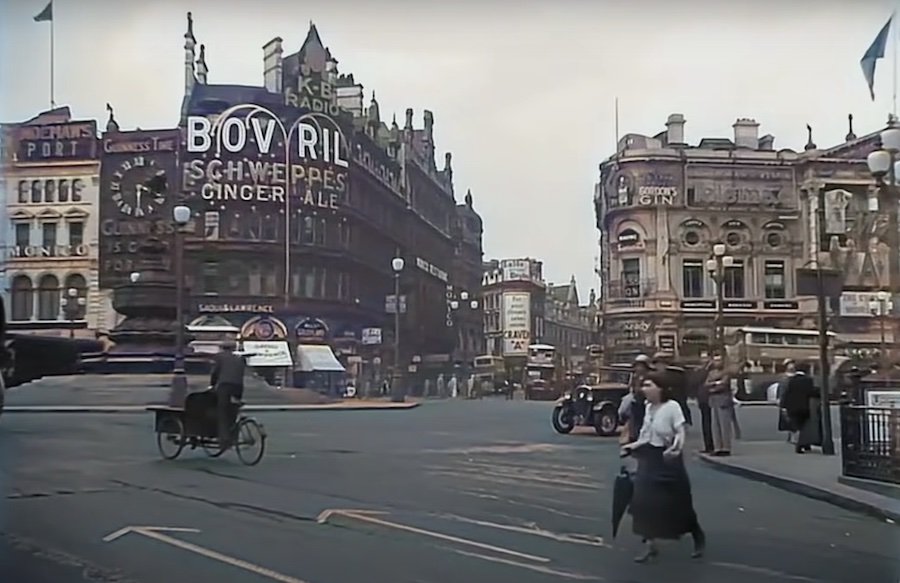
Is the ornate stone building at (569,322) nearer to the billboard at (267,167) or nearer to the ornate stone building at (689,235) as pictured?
the ornate stone building at (689,235)

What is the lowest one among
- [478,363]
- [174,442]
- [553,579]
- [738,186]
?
[553,579]

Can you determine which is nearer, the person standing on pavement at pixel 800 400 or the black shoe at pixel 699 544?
the black shoe at pixel 699 544

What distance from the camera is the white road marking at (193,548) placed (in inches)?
170

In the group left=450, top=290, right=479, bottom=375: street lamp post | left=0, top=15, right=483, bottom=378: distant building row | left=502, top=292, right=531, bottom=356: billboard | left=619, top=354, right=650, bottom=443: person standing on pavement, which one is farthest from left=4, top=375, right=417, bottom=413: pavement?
left=619, top=354, right=650, bottom=443: person standing on pavement

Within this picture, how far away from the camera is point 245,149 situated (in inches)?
196

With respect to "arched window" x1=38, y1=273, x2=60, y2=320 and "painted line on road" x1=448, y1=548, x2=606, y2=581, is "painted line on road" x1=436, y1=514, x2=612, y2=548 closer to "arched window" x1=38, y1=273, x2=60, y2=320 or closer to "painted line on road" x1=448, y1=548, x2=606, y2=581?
"painted line on road" x1=448, y1=548, x2=606, y2=581

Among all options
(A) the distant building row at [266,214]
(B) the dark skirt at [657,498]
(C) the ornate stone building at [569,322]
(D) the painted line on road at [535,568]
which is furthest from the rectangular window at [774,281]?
(D) the painted line on road at [535,568]

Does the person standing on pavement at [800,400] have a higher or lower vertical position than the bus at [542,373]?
lower

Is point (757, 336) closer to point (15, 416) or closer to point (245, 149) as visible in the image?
point (245, 149)

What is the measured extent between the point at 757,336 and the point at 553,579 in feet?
4.62

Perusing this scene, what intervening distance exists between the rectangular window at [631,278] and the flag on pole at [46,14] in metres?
2.46

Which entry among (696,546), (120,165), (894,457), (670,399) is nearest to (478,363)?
(670,399)

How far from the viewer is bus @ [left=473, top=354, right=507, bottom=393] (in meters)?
4.88

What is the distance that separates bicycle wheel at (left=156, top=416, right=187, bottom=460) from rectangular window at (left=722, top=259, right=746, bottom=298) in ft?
7.64
